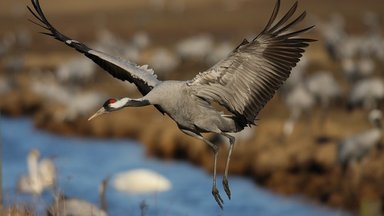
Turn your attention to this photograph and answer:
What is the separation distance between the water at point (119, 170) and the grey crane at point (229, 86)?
3.44 meters

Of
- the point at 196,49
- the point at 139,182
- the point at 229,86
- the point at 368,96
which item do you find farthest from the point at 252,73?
the point at 196,49

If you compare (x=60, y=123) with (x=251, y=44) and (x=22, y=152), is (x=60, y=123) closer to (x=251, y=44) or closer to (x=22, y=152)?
(x=22, y=152)

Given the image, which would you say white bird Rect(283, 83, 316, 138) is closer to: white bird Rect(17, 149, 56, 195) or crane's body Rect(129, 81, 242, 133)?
white bird Rect(17, 149, 56, 195)

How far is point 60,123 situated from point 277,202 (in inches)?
325

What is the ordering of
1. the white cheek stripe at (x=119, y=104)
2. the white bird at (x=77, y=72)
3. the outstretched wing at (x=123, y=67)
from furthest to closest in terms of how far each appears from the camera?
the white bird at (x=77, y=72) → the outstretched wing at (x=123, y=67) → the white cheek stripe at (x=119, y=104)

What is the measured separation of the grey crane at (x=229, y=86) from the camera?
524cm

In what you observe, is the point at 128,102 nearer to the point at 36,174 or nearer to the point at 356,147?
the point at 36,174

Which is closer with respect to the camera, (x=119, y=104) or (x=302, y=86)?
(x=119, y=104)

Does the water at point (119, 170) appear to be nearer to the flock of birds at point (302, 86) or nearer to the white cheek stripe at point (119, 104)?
the flock of birds at point (302, 86)

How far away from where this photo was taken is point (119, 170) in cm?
1500

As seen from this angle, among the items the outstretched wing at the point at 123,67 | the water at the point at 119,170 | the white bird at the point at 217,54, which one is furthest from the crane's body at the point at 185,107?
the white bird at the point at 217,54

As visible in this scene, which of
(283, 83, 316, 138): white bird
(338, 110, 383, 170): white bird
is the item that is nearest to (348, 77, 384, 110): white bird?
(283, 83, 316, 138): white bird

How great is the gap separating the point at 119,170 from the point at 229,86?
9.79m

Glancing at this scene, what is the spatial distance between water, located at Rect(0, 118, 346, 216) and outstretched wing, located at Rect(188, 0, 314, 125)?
138 inches
